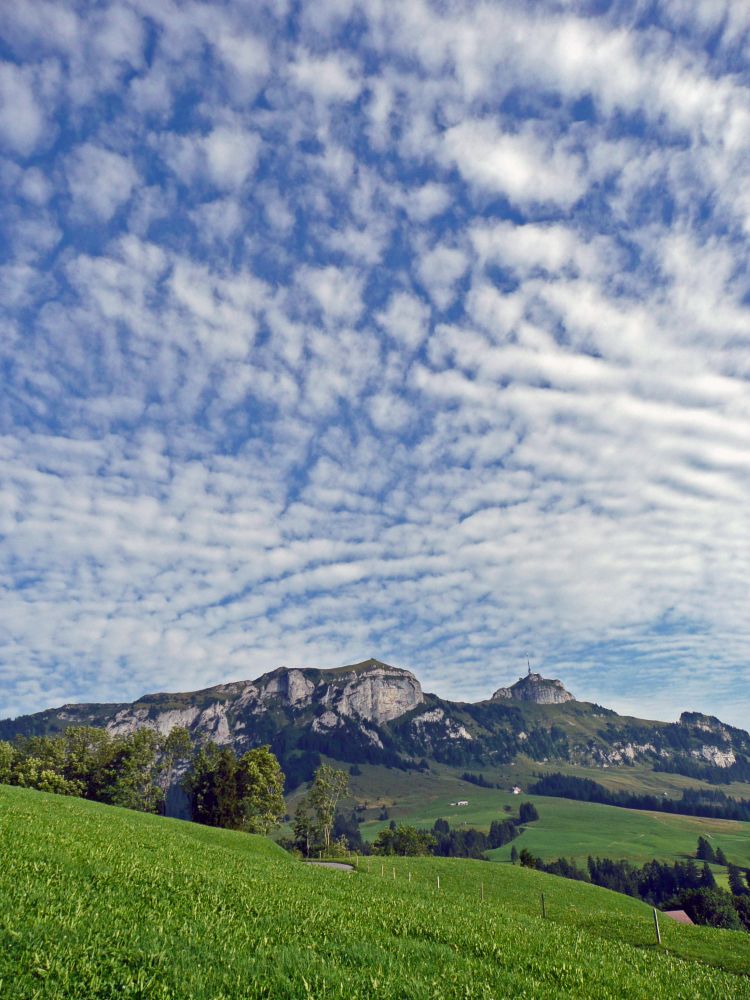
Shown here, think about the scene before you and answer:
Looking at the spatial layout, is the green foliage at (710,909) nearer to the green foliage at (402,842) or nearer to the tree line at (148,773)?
the green foliage at (402,842)

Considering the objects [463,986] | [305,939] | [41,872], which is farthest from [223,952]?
[41,872]

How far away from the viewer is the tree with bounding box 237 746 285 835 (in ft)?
335

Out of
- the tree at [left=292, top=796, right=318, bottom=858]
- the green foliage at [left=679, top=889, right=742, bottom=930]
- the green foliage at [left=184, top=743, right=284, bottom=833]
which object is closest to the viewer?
the green foliage at [left=184, top=743, right=284, bottom=833]

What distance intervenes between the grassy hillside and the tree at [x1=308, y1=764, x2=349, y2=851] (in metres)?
114

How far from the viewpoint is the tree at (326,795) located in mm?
130500

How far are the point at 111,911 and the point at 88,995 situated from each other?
17.6 feet

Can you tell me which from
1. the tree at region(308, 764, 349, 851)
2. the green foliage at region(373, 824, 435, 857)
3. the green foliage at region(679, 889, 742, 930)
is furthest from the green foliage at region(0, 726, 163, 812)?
the green foliage at region(679, 889, 742, 930)

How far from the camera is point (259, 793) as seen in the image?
101938 mm

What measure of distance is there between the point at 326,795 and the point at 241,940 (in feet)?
435

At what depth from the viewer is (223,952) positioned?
44.9 ft

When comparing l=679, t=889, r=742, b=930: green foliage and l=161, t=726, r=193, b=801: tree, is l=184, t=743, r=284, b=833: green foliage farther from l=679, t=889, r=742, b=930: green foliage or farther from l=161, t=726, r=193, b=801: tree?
l=679, t=889, r=742, b=930: green foliage

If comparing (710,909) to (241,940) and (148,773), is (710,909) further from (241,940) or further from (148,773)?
(241,940)

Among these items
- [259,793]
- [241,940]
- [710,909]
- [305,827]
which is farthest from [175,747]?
[710,909]

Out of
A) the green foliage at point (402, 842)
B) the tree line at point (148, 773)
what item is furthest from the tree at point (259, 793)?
the green foliage at point (402, 842)
